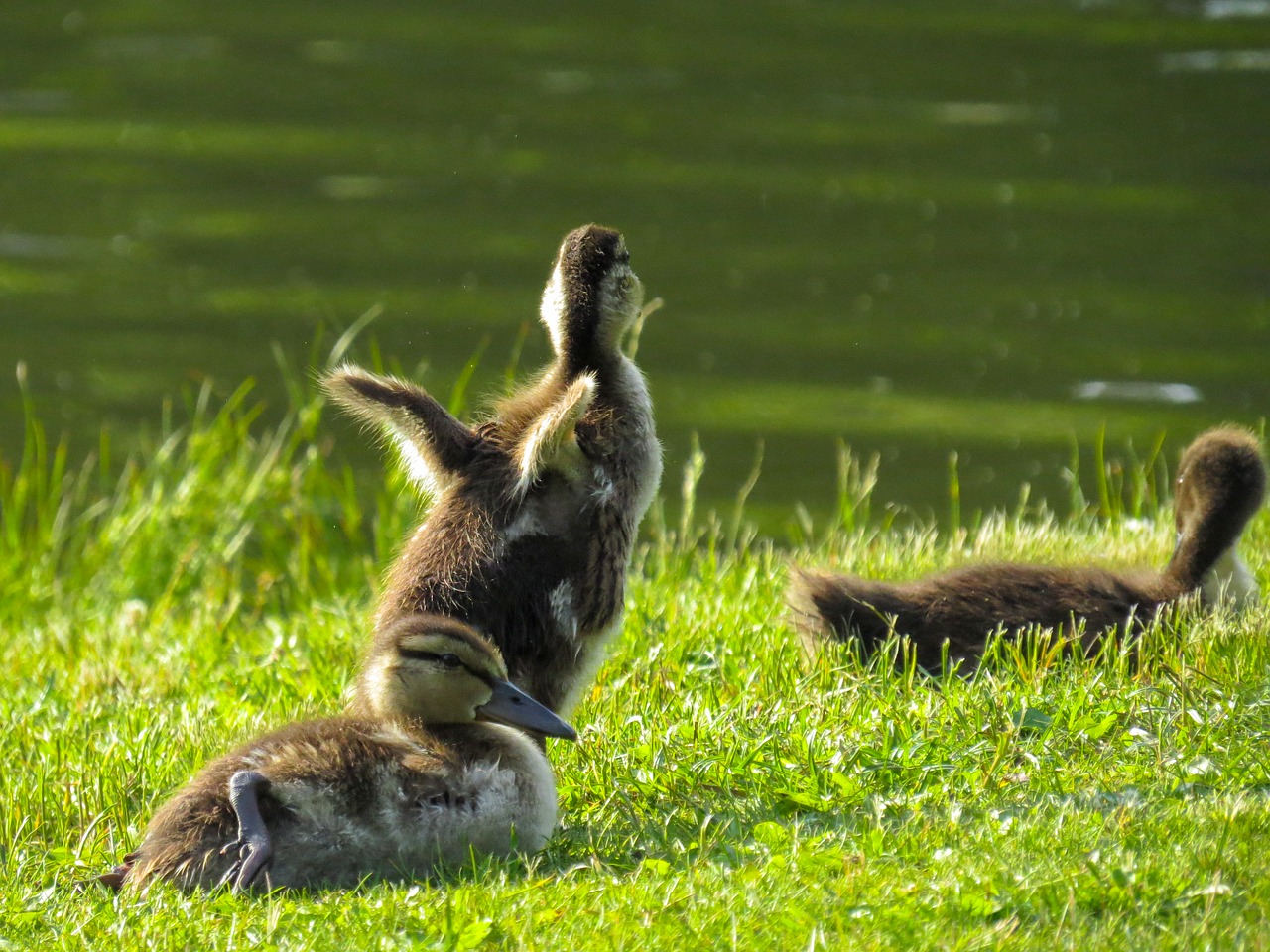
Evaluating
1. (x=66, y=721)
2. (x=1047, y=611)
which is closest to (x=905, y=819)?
(x=1047, y=611)

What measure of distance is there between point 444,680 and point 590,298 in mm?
1739

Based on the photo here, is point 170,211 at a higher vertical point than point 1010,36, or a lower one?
lower

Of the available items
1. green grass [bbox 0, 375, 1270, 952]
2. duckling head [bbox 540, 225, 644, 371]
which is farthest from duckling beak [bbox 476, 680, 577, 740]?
duckling head [bbox 540, 225, 644, 371]

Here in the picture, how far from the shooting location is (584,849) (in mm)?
5293

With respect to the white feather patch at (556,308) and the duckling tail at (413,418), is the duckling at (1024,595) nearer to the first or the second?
the white feather patch at (556,308)

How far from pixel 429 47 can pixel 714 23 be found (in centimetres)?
492

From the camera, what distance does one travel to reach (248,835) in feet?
16.8

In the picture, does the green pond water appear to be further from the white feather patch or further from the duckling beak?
the duckling beak

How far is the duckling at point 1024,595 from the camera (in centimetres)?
712

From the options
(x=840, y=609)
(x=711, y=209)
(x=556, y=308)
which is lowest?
(x=711, y=209)

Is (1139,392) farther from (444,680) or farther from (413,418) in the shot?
(444,680)

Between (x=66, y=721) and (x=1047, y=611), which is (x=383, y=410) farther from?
(x=1047, y=611)

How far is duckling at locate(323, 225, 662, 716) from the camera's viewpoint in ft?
19.9

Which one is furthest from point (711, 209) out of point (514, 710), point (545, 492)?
point (514, 710)
